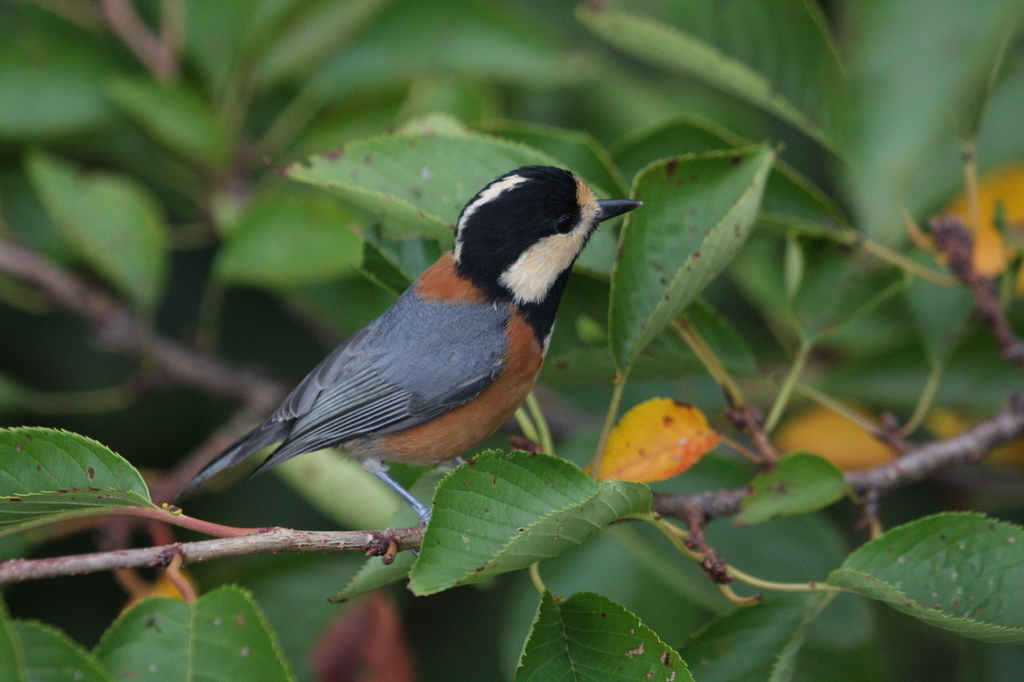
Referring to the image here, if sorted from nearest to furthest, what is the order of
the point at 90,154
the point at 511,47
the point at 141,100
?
the point at 141,100
the point at 511,47
the point at 90,154

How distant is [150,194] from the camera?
4262 mm

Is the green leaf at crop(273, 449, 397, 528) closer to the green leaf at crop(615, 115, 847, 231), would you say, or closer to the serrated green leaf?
the serrated green leaf

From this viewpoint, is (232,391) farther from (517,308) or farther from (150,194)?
(517,308)

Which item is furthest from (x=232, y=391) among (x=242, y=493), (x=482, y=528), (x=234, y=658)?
(x=482, y=528)

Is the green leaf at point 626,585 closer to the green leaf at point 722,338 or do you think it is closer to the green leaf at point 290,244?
the green leaf at point 722,338

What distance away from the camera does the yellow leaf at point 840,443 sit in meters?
3.45

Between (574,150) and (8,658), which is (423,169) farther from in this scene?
(8,658)

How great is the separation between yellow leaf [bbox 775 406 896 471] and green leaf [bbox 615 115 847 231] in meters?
1.07

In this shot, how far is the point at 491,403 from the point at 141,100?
1960mm

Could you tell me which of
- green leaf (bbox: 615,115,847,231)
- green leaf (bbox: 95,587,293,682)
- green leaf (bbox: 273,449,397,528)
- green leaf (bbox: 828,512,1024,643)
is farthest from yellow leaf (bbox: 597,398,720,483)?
green leaf (bbox: 273,449,397,528)

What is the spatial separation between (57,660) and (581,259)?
5.46ft

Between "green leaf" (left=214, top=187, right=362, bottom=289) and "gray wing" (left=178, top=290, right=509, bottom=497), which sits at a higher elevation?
"green leaf" (left=214, top=187, right=362, bottom=289)

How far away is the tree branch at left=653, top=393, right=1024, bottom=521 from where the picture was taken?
7.64 ft

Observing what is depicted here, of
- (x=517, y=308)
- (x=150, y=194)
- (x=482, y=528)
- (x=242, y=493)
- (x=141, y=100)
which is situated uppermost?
(x=141, y=100)
